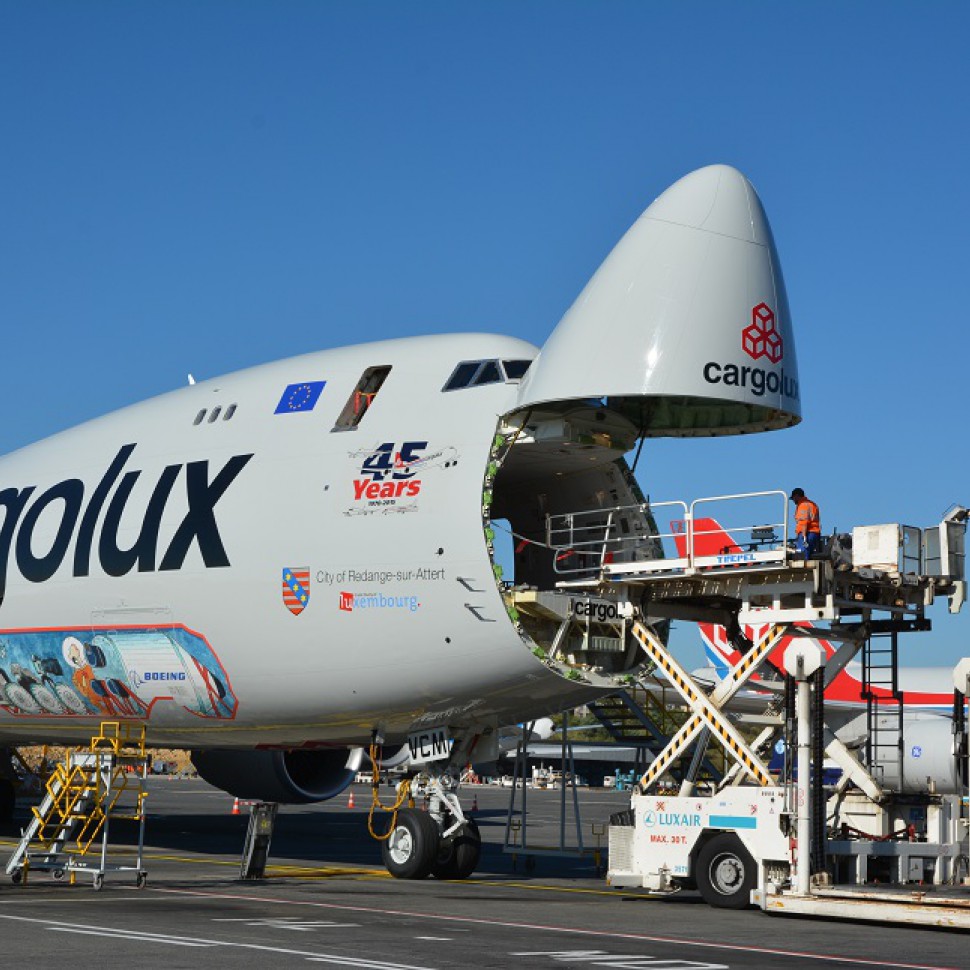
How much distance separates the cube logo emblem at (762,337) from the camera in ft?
60.4

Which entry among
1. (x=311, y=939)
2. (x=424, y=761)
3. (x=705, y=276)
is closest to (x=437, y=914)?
(x=311, y=939)

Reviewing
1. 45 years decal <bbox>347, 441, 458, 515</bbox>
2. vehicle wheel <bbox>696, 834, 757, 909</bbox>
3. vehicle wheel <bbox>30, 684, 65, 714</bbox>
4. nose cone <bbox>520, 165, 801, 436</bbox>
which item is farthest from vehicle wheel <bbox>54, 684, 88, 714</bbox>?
vehicle wheel <bbox>696, 834, 757, 909</bbox>

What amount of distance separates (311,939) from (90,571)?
10.4 meters

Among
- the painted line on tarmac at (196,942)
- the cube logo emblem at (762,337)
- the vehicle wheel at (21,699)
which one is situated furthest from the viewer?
the vehicle wheel at (21,699)

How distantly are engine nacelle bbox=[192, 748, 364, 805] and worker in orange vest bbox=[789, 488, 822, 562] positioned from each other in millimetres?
10757

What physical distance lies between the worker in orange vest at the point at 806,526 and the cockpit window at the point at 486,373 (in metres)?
4.01

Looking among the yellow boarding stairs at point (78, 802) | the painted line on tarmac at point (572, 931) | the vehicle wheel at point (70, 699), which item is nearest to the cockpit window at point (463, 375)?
the yellow boarding stairs at point (78, 802)

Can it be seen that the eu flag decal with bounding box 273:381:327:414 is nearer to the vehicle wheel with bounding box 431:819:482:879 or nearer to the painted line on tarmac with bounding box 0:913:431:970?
the vehicle wheel with bounding box 431:819:482:879

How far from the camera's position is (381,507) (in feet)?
64.2

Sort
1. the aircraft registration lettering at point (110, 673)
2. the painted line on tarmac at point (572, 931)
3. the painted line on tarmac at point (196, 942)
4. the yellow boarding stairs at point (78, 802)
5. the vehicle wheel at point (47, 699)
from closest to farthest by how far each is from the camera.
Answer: the painted line on tarmac at point (196, 942), the painted line on tarmac at point (572, 931), the yellow boarding stairs at point (78, 802), the aircraft registration lettering at point (110, 673), the vehicle wheel at point (47, 699)

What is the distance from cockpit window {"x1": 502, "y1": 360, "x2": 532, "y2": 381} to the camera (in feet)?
65.2

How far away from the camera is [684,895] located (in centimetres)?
1981

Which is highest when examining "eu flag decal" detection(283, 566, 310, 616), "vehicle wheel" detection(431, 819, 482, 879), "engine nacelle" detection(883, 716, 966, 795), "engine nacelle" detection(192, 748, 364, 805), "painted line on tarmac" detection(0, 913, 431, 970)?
"eu flag decal" detection(283, 566, 310, 616)

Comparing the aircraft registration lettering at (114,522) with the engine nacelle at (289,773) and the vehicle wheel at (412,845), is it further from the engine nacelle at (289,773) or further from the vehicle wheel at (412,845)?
the engine nacelle at (289,773)
